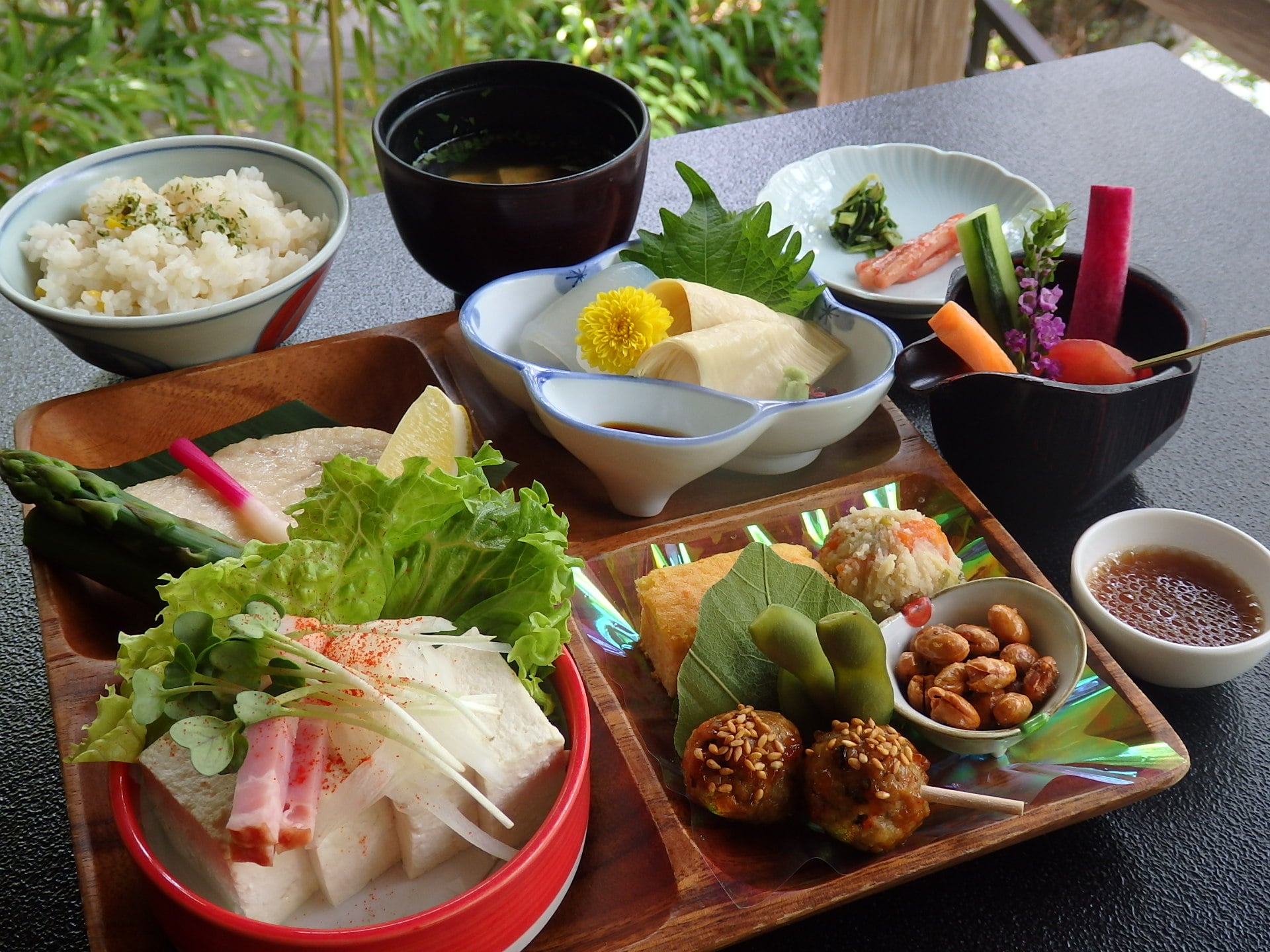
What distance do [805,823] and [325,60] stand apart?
15.0 feet

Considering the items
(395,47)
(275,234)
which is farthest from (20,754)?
(395,47)

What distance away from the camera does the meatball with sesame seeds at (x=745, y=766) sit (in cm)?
100

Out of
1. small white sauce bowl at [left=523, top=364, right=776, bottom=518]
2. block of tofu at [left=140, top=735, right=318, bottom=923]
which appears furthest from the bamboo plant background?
block of tofu at [left=140, top=735, right=318, bottom=923]

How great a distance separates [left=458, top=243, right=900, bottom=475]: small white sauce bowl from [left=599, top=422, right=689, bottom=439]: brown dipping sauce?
90 mm

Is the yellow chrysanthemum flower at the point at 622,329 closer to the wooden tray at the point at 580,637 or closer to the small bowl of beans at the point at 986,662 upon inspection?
the wooden tray at the point at 580,637

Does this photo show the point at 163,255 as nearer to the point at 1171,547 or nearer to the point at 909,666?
the point at 909,666

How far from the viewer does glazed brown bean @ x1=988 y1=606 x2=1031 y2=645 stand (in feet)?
3.80

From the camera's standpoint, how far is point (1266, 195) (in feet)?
7.19

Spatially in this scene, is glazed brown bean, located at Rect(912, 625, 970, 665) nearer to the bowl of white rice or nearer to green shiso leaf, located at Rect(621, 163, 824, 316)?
green shiso leaf, located at Rect(621, 163, 824, 316)

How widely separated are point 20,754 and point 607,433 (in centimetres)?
80

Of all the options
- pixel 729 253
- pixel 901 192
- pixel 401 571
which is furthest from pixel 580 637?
pixel 901 192

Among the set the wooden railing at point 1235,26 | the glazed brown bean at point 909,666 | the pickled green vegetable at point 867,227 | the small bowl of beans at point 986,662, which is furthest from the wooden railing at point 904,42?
the glazed brown bean at point 909,666

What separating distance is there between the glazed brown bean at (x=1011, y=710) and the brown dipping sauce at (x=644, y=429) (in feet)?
1.75

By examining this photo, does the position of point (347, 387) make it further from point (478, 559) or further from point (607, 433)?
point (478, 559)
